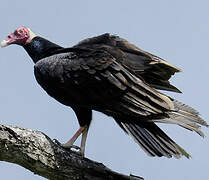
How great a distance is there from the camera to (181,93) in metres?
5.46

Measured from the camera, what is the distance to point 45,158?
4.30 metres

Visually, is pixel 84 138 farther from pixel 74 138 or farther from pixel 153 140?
pixel 153 140

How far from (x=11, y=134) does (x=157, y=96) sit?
1541mm

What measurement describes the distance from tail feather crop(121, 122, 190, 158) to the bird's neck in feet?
4.50

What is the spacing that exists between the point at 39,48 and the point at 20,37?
0.55 meters

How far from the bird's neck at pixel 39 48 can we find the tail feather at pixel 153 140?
1.37 metres

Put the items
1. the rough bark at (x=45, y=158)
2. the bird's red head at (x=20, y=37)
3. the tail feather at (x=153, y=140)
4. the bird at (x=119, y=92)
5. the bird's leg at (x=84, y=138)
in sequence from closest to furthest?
the rough bark at (x=45, y=158) < the tail feather at (x=153, y=140) < the bird at (x=119, y=92) < the bird's leg at (x=84, y=138) < the bird's red head at (x=20, y=37)

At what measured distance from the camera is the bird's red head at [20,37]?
6.38 meters

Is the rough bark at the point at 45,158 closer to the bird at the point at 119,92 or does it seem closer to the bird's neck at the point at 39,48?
the bird at the point at 119,92

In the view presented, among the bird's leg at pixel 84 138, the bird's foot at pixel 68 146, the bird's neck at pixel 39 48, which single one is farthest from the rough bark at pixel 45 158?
the bird's neck at pixel 39 48

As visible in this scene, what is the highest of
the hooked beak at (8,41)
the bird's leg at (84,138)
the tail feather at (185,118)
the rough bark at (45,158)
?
the hooked beak at (8,41)

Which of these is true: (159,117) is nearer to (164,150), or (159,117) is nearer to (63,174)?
(164,150)

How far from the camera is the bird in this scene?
4844 mm

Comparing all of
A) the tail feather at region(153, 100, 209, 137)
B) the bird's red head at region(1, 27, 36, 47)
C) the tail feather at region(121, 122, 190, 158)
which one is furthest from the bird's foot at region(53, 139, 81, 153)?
the bird's red head at region(1, 27, 36, 47)
